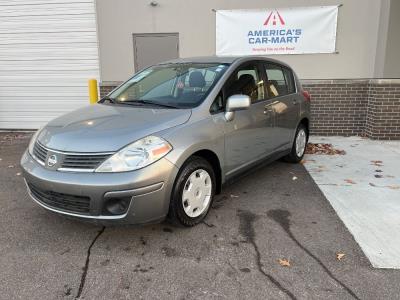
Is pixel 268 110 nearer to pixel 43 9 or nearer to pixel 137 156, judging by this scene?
pixel 137 156

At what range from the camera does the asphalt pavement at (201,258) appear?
2750 mm

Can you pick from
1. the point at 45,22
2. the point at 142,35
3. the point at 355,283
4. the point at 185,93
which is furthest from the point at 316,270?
the point at 45,22

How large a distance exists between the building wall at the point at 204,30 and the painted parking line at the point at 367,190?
6.61 feet

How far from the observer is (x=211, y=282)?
284 centimetres

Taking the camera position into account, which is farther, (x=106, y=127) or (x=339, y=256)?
(x=106, y=127)

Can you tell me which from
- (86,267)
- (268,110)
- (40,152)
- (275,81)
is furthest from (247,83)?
(86,267)

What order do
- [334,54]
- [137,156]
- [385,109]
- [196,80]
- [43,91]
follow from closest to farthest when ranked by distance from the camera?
[137,156] → [196,80] → [385,109] → [334,54] → [43,91]

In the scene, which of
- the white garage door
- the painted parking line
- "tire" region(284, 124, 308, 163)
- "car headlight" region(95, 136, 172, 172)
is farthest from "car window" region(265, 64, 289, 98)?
the white garage door

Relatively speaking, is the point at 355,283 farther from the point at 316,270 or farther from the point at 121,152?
the point at 121,152

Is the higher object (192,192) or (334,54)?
(334,54)

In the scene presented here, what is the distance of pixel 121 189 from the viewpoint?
118 inches

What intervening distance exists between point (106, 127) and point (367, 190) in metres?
3.37

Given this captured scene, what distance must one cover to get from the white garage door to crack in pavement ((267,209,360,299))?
22.5ft

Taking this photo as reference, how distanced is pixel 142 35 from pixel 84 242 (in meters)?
6.59
